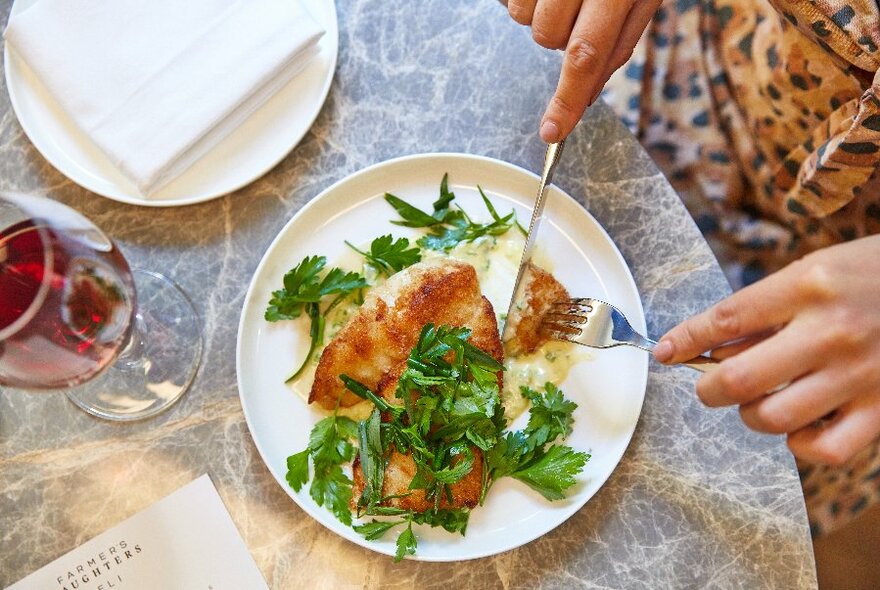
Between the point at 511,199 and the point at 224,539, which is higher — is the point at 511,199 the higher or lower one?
the higher one

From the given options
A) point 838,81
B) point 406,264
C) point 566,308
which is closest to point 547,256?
point 566,308

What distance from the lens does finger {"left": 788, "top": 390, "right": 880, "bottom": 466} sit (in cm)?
110

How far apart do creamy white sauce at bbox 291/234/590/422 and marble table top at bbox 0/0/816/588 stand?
0.16 meters

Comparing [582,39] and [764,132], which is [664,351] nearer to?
[582,39]

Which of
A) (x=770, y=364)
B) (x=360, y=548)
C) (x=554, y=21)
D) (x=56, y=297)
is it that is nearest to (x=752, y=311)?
(x=770, y=364)

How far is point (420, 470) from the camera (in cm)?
136

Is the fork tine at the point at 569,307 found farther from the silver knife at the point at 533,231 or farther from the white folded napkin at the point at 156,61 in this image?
the white folded napkin at the point at 156,61

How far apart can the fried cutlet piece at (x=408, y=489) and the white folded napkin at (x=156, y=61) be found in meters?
0.71

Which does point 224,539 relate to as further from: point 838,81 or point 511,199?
point 838,81

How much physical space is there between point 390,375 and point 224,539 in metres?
0.45

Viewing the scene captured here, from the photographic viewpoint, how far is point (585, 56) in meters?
1.25

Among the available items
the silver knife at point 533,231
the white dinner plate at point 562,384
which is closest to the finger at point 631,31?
the silver knife at point 533,231

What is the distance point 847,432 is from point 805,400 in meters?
0.09

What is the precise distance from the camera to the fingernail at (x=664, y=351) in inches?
46.7
